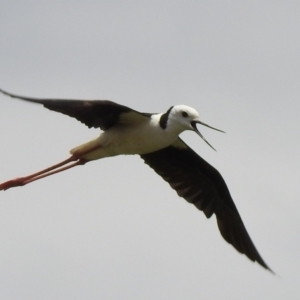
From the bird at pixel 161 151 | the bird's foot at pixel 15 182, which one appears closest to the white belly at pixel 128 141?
the bird at pixel 161 151

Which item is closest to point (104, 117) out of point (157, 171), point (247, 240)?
point (157, 171)

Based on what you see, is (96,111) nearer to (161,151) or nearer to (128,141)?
(128,141)

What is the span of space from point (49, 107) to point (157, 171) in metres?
3.49

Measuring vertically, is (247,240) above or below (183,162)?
below

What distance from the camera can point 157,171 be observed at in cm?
1648

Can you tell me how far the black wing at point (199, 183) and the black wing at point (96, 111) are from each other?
1.70 m

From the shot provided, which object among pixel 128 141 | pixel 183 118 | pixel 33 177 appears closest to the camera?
pixel 183 118

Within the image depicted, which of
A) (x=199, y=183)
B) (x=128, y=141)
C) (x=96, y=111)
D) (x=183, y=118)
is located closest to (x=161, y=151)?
(x=199, y=183)

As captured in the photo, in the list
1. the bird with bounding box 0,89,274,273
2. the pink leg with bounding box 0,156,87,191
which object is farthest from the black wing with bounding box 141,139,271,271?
the pink leg with bounding box 0,156,87,191

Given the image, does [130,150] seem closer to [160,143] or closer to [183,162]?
[160,143]

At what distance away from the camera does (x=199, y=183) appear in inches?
648

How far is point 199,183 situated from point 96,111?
2858 mm

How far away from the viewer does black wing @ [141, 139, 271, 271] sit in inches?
642

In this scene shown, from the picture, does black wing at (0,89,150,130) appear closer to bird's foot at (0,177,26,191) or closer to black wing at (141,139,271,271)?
black wing at (141,139,271,271)
